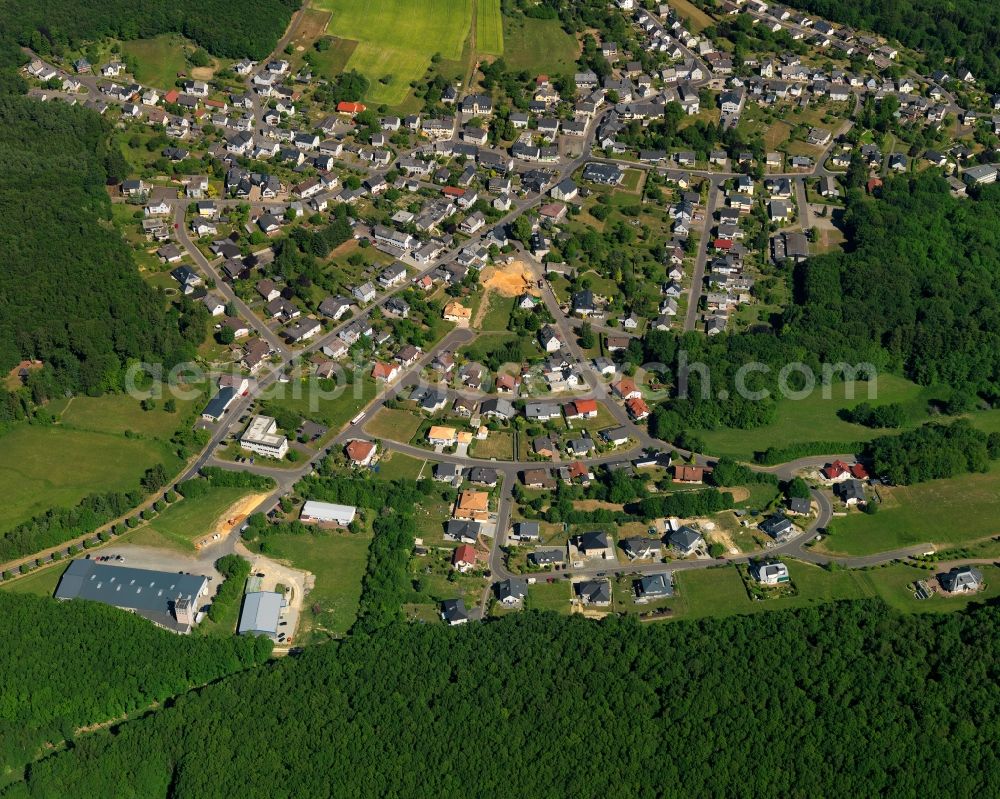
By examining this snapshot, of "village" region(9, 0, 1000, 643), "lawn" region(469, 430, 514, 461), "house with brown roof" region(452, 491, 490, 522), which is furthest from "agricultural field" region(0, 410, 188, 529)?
"lawn" region(469, 430, 514, 461)

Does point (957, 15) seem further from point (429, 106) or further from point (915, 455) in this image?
point (915, 455)

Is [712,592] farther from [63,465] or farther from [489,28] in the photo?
[489,28]

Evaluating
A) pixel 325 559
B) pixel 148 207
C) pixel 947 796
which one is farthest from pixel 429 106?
pixel 947 796

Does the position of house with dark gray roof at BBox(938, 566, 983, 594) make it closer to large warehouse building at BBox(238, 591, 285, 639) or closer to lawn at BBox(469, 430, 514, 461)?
lawn at BBox(469, 430, 514, 461)

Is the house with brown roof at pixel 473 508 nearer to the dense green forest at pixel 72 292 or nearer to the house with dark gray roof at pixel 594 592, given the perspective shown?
the house with dark gray roof at pixel 594 592

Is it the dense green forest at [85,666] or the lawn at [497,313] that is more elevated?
the lawn at [497,313]

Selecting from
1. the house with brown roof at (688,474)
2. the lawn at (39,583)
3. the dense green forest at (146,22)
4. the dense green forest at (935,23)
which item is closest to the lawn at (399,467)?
the house with brown roof at (688,474)
